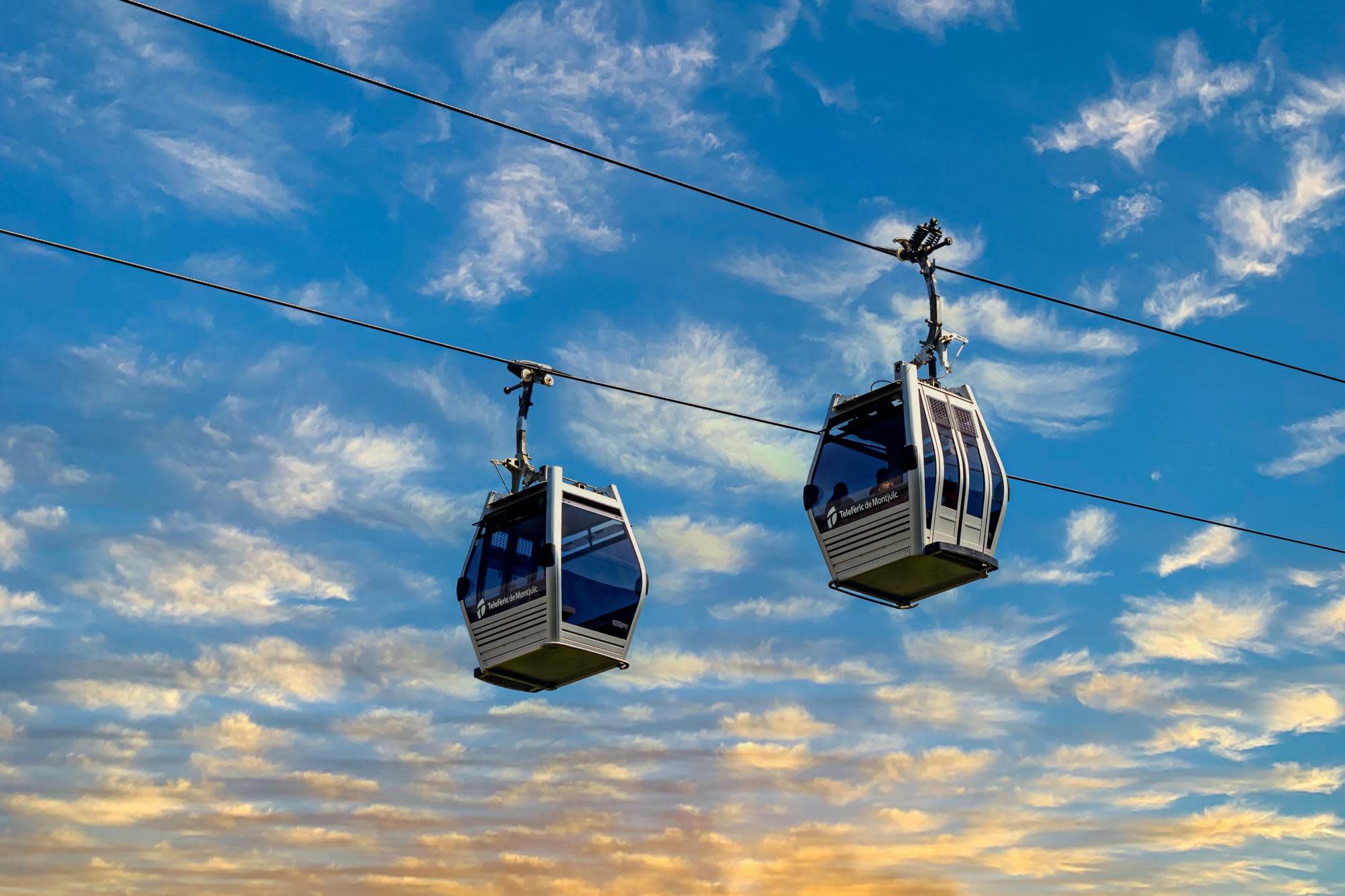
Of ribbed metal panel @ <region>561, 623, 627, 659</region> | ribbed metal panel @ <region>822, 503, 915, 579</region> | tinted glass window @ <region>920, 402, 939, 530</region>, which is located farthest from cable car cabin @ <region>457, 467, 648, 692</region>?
tinted glass window @ <region>920, 402, 939, 530</region>

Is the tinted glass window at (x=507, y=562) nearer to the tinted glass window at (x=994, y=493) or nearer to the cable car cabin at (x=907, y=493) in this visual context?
the cable car cabin at (x=907, y=493)

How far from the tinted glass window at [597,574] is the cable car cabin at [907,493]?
292 centimetres

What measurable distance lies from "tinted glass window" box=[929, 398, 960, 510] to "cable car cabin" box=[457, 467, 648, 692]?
4843 millimetres

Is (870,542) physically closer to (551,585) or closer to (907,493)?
(907,493)

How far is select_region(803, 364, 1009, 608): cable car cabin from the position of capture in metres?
24.6

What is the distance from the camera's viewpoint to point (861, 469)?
2552 cm

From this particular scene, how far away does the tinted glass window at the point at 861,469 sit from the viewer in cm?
2498

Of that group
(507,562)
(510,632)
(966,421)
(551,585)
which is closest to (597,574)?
(551,585)

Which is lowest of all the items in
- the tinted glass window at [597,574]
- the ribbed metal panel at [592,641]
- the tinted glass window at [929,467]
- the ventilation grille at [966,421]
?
the ribbed metal panel at [592,641]

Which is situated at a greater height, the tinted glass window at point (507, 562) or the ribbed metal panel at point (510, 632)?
the tinted glass window at point (507, 562)

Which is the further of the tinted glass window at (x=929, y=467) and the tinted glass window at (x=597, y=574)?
the tinted glass window at (x=597, y=574)

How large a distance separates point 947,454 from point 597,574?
5458 mm

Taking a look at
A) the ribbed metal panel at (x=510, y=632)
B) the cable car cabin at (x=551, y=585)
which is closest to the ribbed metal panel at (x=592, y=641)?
the cable car cabin at (x=551, y=585)

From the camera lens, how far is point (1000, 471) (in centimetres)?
2592
